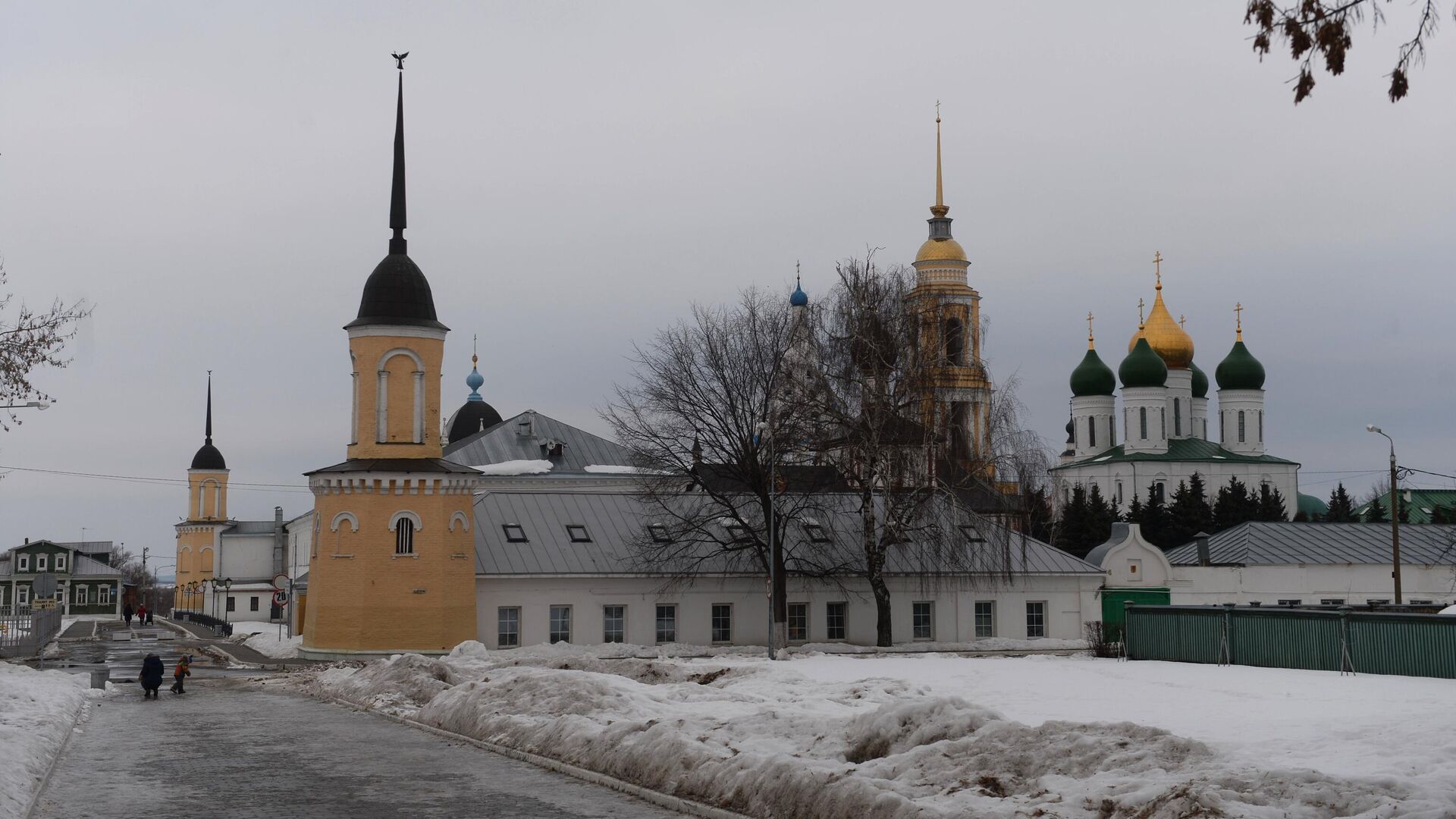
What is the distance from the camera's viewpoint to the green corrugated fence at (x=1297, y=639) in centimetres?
2656

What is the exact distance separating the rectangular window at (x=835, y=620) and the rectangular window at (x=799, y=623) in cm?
62

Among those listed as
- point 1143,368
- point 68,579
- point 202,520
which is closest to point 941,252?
point 1143,368

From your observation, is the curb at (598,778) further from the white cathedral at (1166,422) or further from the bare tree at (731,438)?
the white cathedral at (1166,422)

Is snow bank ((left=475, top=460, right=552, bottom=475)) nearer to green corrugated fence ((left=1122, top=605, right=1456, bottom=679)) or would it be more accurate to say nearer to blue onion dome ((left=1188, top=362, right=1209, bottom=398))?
green corrugated fence ((left=1122, top=605, right=1456, bottom=679))

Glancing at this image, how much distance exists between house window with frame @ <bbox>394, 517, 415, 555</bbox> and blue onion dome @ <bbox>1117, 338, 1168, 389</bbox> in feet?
207

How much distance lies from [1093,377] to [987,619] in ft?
186

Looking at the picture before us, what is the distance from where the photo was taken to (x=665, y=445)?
4084cm

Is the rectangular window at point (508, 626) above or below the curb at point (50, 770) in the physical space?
above

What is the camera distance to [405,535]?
40.6 metres

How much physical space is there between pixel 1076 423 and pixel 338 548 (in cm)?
6940

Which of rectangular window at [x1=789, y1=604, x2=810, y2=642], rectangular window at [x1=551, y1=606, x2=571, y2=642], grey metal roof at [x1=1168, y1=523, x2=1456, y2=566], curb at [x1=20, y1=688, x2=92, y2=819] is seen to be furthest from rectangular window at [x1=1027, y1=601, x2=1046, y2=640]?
curb at [x1=20, y1=688, x2=92, y2=819]

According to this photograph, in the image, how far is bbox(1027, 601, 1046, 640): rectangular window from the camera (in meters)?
46.2

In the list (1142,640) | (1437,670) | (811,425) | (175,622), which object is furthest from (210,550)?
(1437,670)

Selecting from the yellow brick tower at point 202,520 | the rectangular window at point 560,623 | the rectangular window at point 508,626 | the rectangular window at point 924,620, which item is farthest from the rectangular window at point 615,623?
the yellow brick tower at point 202,520
